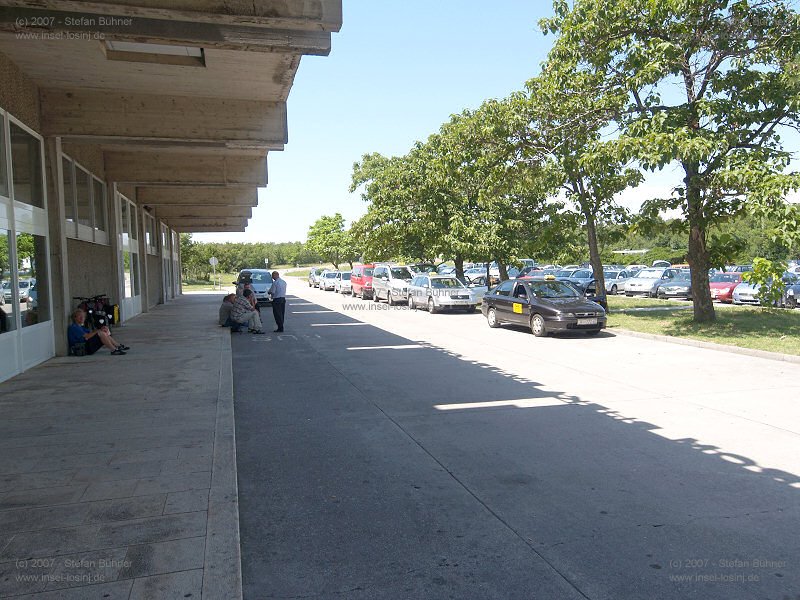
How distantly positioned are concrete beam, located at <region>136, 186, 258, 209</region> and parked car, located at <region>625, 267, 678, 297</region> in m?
19.9

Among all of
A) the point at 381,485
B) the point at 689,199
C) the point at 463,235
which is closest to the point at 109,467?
the point at 381,485

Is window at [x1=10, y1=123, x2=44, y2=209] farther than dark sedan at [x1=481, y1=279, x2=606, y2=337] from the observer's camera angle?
No

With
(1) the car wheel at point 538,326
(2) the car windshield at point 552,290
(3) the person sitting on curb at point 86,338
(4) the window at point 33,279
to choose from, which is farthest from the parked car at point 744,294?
(4) the window at point 33,279

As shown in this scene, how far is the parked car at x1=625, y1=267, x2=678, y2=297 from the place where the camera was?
30750mm

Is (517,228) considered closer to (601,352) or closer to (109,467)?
(601,352)

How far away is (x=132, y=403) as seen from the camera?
8.01 metres

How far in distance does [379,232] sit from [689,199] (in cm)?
1682

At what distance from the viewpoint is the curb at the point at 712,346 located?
453 inches

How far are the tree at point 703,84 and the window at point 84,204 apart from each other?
12.4 m

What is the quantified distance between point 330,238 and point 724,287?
190ft

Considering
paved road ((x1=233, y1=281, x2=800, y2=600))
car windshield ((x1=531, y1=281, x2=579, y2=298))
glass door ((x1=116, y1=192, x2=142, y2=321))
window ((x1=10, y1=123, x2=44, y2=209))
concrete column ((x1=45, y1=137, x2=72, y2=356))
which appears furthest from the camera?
glass door ((x1=116, y1=192, x2=142, y2=321))

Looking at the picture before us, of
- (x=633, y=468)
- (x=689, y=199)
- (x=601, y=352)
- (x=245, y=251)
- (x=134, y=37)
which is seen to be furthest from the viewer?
(x=245, y=251)

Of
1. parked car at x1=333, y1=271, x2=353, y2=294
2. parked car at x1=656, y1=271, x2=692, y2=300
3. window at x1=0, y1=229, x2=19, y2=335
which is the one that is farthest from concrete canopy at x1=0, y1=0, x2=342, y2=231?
parked car at x1=333, y1=271, x2=353, y2=294

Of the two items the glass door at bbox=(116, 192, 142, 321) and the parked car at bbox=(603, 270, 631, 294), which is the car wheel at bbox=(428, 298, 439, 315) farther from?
the parked car at bbox=(603, 270, 631, 294)
